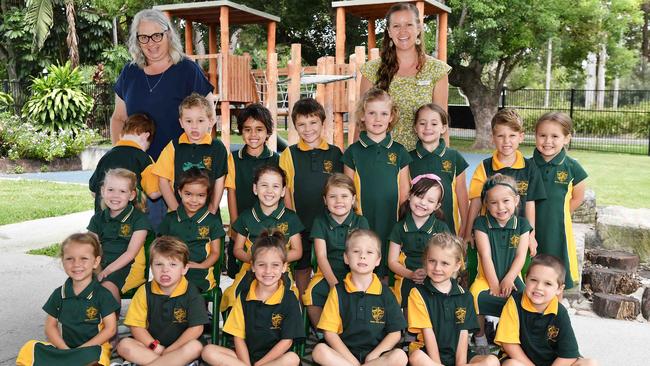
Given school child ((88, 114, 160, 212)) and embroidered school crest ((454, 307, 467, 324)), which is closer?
embroidered school crest ((454, 307, 467, 324))

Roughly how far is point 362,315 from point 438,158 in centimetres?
112

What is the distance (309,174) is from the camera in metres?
3.88

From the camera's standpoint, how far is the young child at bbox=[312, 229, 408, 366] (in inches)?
126

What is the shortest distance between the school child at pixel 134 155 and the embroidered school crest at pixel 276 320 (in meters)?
1.27

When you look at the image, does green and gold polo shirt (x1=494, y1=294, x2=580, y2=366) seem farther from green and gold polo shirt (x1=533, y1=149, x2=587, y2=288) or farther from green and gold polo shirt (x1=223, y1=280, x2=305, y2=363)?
green and gold polo shirt (x1=223, y1=280, x2=305, y2=363)

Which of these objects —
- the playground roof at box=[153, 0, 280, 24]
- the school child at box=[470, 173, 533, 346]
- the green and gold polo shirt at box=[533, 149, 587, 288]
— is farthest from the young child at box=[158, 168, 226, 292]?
the playground roof at box=[153, 0, 280, 24]

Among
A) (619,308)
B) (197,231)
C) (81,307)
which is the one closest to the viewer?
(81,307)

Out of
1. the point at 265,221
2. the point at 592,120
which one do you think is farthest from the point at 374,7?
the point at 592,120

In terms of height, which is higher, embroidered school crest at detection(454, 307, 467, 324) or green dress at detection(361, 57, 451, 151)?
green dress at detection(361, 57, 451, 151)

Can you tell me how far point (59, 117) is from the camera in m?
15.3

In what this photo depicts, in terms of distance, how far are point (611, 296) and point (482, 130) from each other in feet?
46.0

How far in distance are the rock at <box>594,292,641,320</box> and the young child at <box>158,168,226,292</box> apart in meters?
3.06

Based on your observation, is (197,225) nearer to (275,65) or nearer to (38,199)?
(38,199)

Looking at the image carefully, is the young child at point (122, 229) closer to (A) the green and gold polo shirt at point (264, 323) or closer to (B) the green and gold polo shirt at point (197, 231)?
(B) the green and gold polo shirt at point (197, 231)
